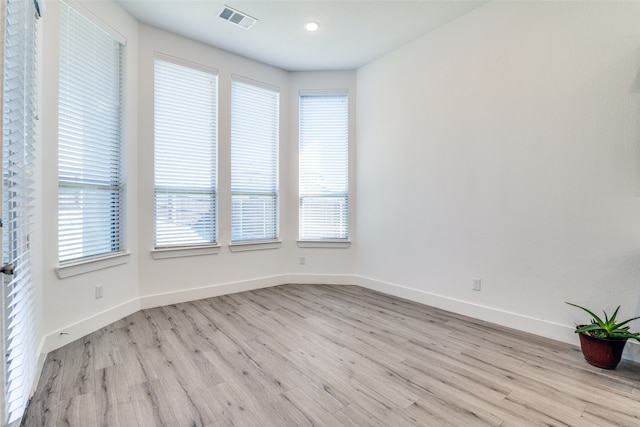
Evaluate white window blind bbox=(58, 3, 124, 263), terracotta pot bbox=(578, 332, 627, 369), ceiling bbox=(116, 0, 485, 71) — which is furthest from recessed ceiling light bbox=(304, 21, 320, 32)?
terracotta pot bbox=(578, 332, 627, 369)

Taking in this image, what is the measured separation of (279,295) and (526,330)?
2.61 meters

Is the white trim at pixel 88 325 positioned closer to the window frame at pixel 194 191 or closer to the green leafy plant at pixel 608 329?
the window frame at pixel 194 191

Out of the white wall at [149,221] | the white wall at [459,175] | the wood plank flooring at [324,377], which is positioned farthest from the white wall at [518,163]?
the white wall at [149,221]

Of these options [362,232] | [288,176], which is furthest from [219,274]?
[362,232]

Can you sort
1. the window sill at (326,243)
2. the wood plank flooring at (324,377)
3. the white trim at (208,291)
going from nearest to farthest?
1. the wood plank flooring at (324,377)
2. the white trim at (208,291)
3. the window sill at (326,243)

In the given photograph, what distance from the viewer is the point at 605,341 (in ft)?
6.69

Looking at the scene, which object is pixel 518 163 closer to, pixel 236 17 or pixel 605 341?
pixel 605 341

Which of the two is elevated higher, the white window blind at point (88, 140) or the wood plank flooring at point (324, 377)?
the white window blind at point (88, 140)

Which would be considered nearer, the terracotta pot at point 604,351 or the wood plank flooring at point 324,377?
the wood plank flooring at point 324,377

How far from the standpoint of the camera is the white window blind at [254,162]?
398 centimetres

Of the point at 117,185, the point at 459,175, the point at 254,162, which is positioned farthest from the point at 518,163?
the point at 117,185

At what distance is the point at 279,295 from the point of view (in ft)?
12.5

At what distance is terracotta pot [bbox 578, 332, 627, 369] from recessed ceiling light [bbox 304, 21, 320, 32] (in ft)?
12.0

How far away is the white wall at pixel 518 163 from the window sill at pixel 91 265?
299 centimetres
